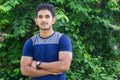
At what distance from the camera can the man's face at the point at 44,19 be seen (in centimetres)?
421

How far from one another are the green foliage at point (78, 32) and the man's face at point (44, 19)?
128 cm

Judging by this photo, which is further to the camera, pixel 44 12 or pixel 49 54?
pixel 44 12

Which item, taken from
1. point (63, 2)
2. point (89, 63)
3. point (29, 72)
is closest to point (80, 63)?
point (89, 63)

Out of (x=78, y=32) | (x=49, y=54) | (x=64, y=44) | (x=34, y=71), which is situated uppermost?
(x=78, y=32)

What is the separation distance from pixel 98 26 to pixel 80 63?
0.70 metres

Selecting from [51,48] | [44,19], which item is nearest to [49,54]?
[51,48]

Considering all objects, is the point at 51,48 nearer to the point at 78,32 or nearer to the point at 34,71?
the point at 34,71

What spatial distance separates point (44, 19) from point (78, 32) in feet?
7.49

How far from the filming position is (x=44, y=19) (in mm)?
4230

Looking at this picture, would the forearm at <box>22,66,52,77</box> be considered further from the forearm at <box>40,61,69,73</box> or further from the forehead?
the forehead

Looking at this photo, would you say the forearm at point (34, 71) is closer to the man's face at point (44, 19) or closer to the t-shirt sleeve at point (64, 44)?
the t-shirt sleeve at point (64, 44)

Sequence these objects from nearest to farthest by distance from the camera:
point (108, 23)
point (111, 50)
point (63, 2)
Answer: point (63, 2)
point (108, 23)
point (111, 50)

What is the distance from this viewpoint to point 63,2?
239 inches

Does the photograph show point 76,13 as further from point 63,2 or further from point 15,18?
point 15,18
